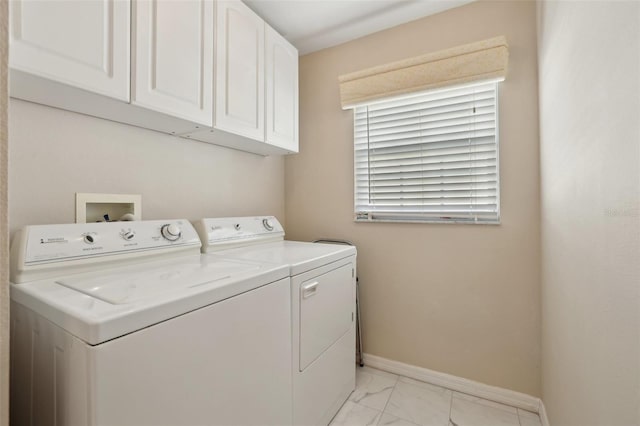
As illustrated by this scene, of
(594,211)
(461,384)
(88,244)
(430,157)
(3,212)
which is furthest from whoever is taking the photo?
(430,157)

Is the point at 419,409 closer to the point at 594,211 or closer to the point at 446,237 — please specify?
the point at 446,237

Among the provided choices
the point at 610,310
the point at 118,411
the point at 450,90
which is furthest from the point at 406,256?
the point at 118,411

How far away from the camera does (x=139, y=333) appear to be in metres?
0.71

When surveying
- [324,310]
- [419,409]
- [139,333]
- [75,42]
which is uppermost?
[75,42]

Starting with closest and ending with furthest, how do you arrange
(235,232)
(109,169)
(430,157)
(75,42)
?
(75,42) → (109,169) → (235,232) → (430,157)

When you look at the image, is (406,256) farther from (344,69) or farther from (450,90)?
(344,69)

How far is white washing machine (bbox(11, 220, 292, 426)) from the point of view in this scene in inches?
26.3

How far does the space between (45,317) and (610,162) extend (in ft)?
4.90

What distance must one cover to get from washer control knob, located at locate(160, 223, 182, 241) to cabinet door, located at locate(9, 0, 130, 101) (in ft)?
1.88

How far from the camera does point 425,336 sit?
1979 mm

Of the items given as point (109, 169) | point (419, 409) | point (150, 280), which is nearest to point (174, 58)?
point (109, 169)

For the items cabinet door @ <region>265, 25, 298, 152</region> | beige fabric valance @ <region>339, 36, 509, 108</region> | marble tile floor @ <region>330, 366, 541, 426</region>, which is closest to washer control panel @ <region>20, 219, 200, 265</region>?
cabinet door @ <region>265, 25, 298, 152</region>

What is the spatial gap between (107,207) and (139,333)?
2.99 ft

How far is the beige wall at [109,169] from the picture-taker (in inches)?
43.5
